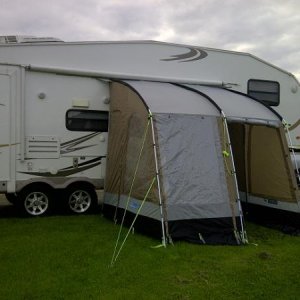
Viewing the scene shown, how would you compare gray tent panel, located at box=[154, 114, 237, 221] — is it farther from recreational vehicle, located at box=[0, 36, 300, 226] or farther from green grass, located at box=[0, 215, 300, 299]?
recreational vehicle, located at box=[0, 36, 300, 226]

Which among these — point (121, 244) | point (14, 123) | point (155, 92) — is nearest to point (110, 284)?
point (121, 244)

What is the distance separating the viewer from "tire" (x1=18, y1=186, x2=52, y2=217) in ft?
31.8

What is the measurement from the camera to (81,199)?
10.4 meters

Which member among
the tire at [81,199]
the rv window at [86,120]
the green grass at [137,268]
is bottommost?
the green grass at [137,268]

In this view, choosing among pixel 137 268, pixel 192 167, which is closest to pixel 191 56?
pixel 192 167

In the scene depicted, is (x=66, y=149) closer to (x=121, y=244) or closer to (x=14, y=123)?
(x=14, y=123)

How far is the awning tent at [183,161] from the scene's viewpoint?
25.8 ft

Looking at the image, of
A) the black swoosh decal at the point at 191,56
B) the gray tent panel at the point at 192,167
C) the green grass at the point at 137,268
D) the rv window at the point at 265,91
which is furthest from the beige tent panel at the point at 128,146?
the rv window at the point at 265,91

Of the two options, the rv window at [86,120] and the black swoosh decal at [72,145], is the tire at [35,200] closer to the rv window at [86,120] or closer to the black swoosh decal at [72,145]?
the black swoosh decal at [72,145]

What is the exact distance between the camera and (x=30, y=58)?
9.66 meters

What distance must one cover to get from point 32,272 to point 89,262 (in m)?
0.81

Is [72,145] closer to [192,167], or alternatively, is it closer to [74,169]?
[74,169]

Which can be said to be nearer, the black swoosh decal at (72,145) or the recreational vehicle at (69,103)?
the recreational vehicle at (69,103)

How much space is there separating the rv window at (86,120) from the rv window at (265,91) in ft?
11.7
